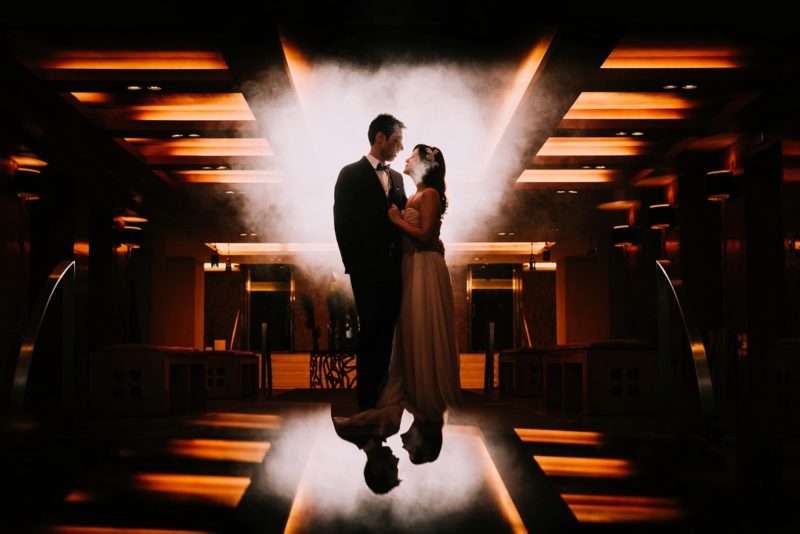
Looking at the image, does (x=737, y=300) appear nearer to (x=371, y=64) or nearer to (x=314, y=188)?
(x=371, y=64)

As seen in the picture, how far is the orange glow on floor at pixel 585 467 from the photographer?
120 inches

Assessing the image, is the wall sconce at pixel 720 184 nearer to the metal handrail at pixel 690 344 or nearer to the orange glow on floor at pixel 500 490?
the metal handrail at pixel 690 344

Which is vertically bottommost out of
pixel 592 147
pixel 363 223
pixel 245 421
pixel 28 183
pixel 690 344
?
pixel 245 421

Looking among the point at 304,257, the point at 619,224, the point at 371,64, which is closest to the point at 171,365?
the point at 371,64

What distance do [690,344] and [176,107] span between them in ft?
18.3

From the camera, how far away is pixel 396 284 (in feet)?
15.5

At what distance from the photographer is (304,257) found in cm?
1978

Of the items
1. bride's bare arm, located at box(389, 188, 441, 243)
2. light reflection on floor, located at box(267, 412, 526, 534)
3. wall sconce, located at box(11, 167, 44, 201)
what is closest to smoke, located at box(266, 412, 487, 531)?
light reflection on floor, located at box(267, 412, 526, 534)

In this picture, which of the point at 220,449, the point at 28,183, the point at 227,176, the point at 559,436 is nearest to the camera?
the point at 220,449

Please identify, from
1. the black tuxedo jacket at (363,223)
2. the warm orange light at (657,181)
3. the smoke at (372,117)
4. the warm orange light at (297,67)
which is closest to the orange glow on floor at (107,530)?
the black tuxedo jacket at (363,223)

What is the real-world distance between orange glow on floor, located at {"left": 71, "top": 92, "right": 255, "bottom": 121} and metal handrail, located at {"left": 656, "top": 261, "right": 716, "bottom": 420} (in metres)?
4.49

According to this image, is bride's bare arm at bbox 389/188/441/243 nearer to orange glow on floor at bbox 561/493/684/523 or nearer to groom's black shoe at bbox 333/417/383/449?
groom's black shoe at bbox 333/417/383/449

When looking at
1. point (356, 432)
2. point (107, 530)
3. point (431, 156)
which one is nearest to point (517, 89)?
point (431, 156)

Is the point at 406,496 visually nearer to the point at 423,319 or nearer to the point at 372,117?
the point at 423,319
